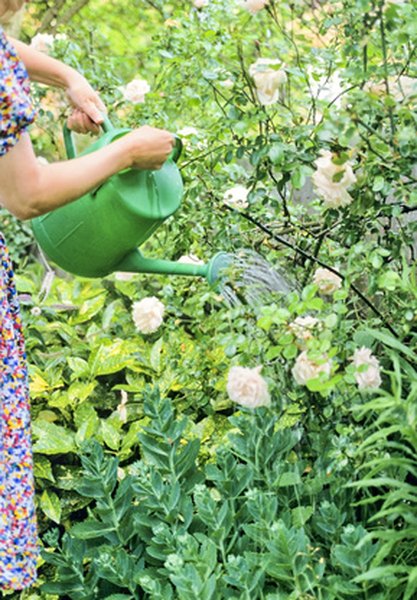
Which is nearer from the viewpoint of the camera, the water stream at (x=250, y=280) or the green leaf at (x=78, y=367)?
the water stream at (x=250, y=280)

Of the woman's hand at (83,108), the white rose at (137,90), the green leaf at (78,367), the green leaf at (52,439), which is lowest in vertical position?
the green leaf at (52,439)

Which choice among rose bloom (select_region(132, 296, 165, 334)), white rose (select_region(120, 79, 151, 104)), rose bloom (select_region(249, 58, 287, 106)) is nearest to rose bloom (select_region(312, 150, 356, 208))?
rose bloom (select_region(249, 58, 287, 106))

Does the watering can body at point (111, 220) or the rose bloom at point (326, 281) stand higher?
the watering can body at point (111, 220)

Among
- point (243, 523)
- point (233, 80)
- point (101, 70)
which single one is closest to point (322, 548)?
point (243, 523)

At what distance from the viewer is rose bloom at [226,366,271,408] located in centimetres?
197

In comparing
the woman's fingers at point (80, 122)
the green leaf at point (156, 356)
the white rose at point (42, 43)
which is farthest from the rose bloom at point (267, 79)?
the white rose at point (42, 43)

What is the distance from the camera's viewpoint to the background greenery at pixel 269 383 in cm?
193

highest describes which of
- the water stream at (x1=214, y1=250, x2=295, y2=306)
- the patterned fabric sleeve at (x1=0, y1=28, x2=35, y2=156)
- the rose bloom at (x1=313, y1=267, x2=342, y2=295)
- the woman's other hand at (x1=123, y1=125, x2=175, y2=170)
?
the patterned fabric sleeve at (x1=0, y1=28, x2=35, y2=156)

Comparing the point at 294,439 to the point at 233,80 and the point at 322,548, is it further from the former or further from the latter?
the point at 233,80

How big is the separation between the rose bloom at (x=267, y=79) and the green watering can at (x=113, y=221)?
195 millimetres

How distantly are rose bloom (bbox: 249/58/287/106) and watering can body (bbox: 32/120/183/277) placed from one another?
0.21 m

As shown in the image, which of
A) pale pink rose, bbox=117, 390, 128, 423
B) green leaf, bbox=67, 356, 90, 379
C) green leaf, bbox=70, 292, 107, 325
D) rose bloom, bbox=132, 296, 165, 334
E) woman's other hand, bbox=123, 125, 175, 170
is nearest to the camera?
woman's other hand, bbox=123, 125, 175, 170

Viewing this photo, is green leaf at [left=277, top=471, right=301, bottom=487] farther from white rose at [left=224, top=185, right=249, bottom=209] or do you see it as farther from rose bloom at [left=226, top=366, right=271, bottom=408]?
white rose at [left=224, top=185, right=249, bottom=209]

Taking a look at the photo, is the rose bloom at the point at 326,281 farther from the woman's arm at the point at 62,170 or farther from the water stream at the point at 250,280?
the woman's arm at the point at 62,170
